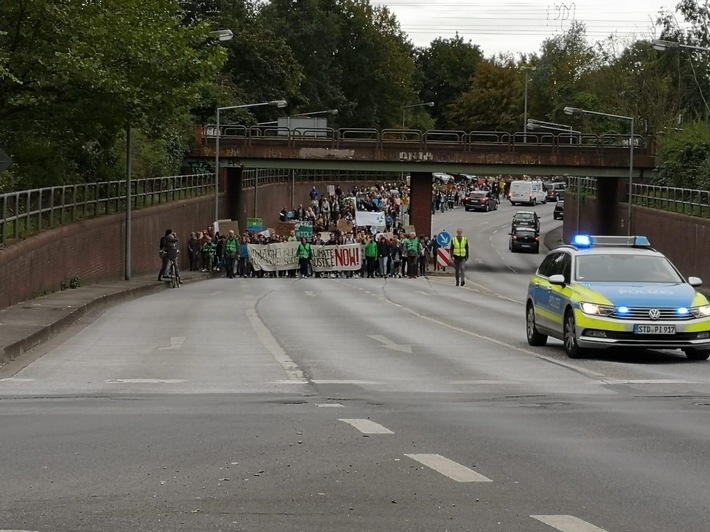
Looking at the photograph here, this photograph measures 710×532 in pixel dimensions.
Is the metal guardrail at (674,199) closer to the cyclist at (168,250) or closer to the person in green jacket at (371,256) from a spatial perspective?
the person in green jacket at (371,256)

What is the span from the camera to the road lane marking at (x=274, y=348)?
1650 centimetres

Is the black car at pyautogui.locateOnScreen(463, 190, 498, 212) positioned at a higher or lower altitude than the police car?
lower

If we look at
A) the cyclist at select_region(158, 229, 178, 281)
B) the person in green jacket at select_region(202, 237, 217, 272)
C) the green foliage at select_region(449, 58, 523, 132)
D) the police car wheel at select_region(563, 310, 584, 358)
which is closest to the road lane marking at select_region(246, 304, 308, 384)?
the police car wheel at select_region(563, 310, 584, 358)

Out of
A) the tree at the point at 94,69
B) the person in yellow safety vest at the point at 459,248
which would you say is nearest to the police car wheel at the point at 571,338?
the tree at the point at 94,69

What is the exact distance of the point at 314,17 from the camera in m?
121

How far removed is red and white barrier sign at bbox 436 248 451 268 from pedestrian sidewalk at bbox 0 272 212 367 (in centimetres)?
1936

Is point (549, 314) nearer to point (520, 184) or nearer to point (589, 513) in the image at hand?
point (589, 513)

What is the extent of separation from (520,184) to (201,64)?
102777 mm

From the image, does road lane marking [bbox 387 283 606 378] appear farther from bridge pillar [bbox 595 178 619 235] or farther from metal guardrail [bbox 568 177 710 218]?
bridge pillar [bbox 595 178 619 235]

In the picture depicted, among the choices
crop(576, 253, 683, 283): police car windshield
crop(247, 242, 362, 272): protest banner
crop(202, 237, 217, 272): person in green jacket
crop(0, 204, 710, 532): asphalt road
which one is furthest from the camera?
crop(247, 242, 362, 272): protest banner

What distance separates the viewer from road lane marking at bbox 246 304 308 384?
1650cm

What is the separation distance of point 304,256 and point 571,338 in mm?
38855

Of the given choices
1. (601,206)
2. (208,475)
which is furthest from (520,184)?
(208,475)

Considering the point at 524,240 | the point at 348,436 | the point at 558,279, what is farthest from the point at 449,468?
the point at 524,240
